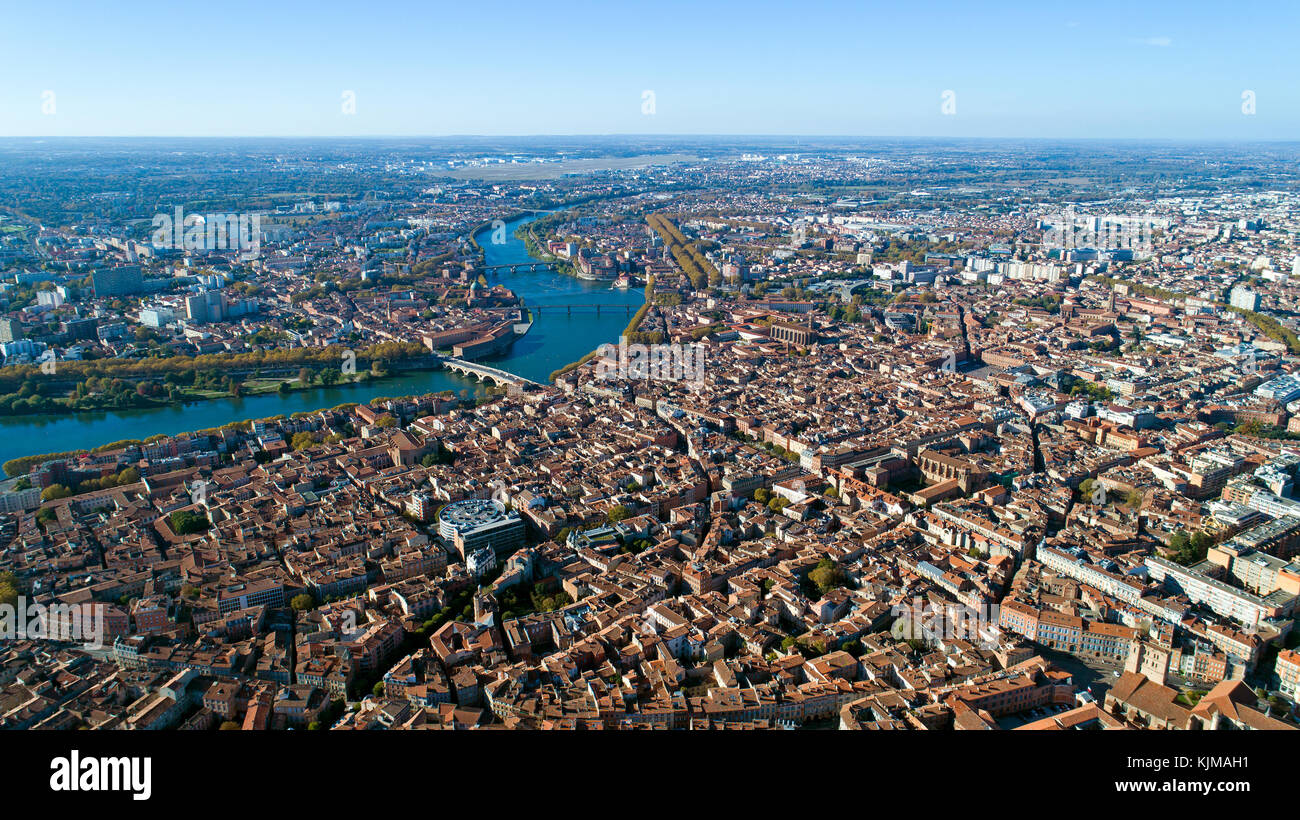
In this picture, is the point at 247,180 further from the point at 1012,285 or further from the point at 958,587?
the point at 958,587

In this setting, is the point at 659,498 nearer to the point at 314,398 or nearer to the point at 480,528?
the point at 480,528

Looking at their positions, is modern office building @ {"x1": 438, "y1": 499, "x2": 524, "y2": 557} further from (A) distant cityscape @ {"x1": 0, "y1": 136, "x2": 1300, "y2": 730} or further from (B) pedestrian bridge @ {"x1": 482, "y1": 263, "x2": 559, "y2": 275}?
(B) pedestrian bridge @ {"x1": 482, "y1": 263, "x2": 559, "y2": 275}

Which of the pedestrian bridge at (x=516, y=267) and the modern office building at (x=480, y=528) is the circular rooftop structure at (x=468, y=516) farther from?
the pedestrian bridge at (x=516, y=267)

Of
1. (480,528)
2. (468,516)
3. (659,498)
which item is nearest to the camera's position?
(480,528)

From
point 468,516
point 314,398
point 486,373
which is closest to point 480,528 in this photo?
point 468,516

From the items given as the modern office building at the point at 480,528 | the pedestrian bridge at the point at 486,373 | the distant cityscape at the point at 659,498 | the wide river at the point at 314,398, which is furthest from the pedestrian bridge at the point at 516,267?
the modern office building at the point at 480,528

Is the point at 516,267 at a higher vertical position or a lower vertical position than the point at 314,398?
higher

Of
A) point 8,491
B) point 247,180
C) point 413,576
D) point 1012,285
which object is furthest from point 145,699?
point 247,180
